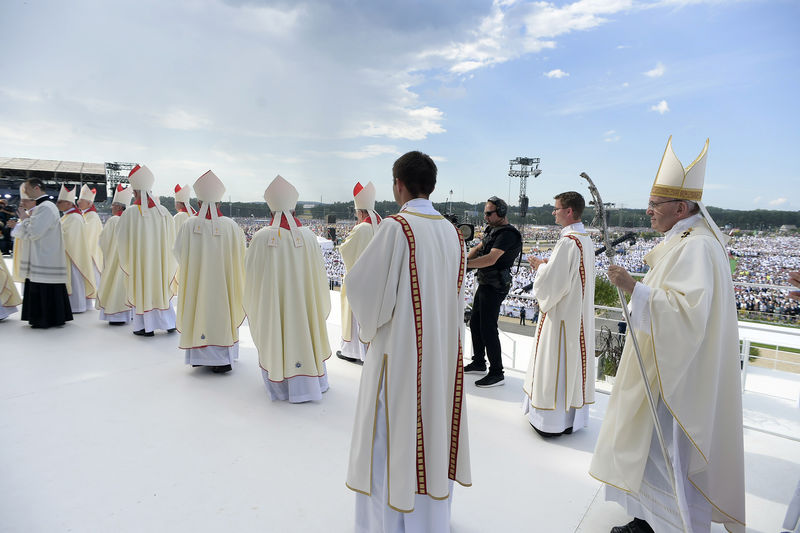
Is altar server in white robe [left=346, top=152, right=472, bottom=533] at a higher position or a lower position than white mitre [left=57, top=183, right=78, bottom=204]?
lower

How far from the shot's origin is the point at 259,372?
481 centimetres

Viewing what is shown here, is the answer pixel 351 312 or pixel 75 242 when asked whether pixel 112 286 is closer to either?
pixel 75 242

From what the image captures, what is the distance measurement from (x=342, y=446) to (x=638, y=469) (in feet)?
6.57

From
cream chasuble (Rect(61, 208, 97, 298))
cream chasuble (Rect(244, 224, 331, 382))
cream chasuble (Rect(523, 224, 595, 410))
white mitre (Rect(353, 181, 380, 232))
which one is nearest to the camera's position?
cream chasuble (Rect(523, 224, 595, 410))

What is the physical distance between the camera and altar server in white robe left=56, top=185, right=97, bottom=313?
671cm

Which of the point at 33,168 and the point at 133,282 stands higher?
the point at 33,168

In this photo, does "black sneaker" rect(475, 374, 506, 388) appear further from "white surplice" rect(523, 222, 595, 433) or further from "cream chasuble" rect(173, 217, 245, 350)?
"cream chasuble" rect(173, 217, 245, 350)

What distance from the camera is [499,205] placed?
165 inches

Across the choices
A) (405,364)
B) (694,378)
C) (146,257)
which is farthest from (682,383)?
(146,257)

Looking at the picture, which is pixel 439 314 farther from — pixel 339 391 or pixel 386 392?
pixel 339 391

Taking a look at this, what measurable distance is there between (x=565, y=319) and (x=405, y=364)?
191cm

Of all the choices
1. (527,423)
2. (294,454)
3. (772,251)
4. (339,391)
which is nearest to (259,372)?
(339,391)

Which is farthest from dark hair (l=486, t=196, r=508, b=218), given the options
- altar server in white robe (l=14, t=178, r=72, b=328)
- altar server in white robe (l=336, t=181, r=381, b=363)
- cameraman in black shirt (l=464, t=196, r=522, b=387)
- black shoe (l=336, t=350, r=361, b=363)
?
altar server in white robe (l=14, t=178, r=72, b=328)

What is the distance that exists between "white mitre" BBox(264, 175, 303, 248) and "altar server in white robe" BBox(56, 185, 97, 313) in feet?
14.6
